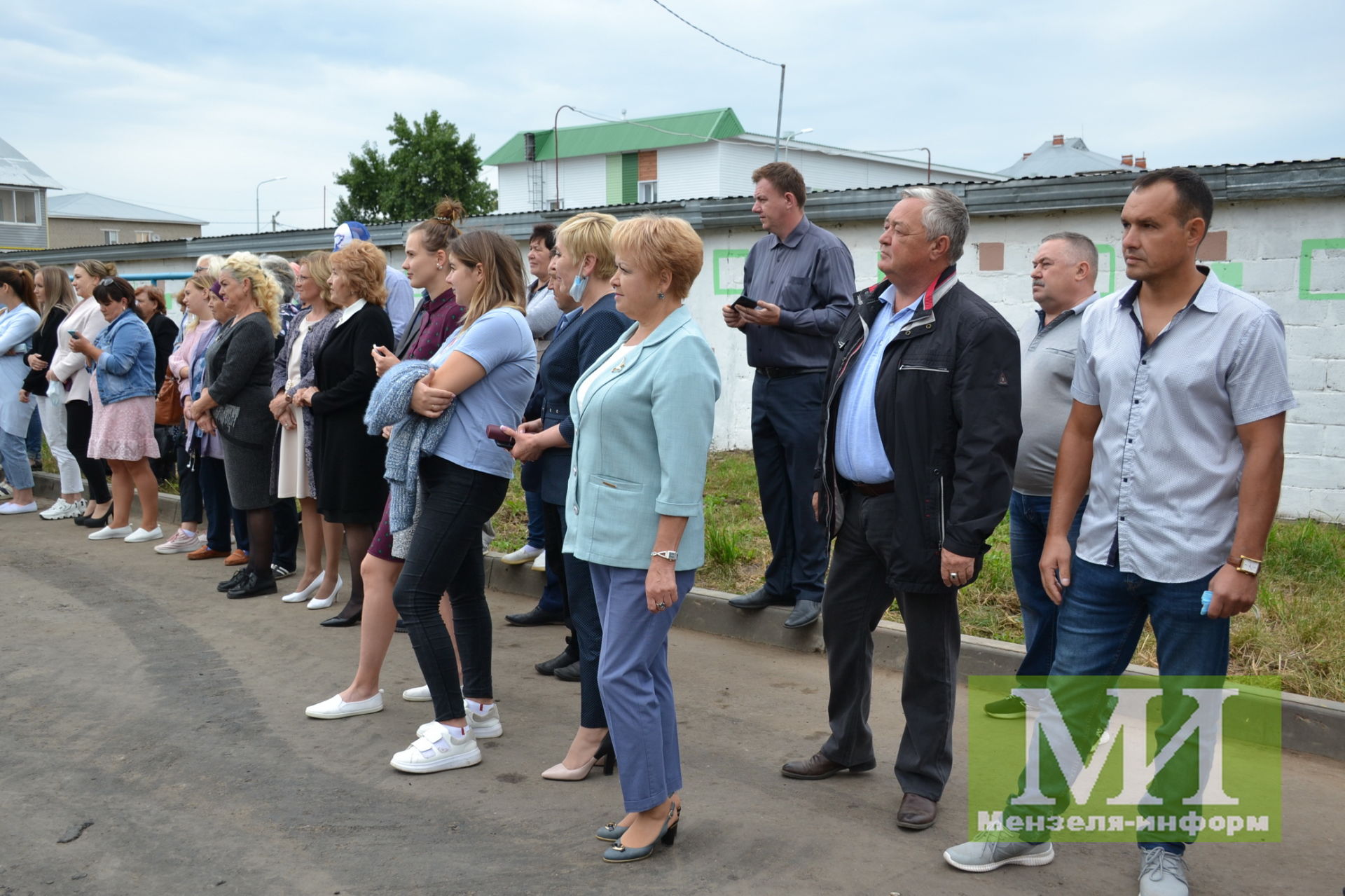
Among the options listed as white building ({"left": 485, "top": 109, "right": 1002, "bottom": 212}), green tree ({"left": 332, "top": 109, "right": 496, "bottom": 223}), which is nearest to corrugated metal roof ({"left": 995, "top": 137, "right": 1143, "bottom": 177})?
white building ({"left": 485, "top": 109, "right": 1002, "bottom": 212})

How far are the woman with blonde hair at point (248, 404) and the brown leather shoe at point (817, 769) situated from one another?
4425 mm

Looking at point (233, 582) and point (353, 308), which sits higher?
point (353, 308)

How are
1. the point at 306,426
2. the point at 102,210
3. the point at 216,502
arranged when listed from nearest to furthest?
the point at 306,426 < the point at 216,502 < the point at 102,210

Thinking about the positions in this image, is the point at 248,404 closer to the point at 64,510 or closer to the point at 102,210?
the point at 64,510

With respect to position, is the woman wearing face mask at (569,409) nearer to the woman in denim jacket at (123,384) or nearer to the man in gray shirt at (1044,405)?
the man in gray shirt at (1044,405)

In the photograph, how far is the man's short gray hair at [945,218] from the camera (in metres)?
3.84

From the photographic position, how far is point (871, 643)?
4.27 m

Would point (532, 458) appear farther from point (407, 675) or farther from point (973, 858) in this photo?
point (973, 858)

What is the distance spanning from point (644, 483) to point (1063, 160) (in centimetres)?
4829

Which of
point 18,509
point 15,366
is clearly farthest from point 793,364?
point 18,509

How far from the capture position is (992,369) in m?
3.66

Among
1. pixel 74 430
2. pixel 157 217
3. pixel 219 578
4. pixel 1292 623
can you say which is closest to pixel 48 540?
pixel 74 430

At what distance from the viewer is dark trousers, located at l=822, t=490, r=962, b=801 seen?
3910 millimetres

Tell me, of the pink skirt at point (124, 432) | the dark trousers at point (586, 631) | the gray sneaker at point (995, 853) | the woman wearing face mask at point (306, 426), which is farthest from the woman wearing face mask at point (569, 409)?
the pink skirt at point (124, 432)
